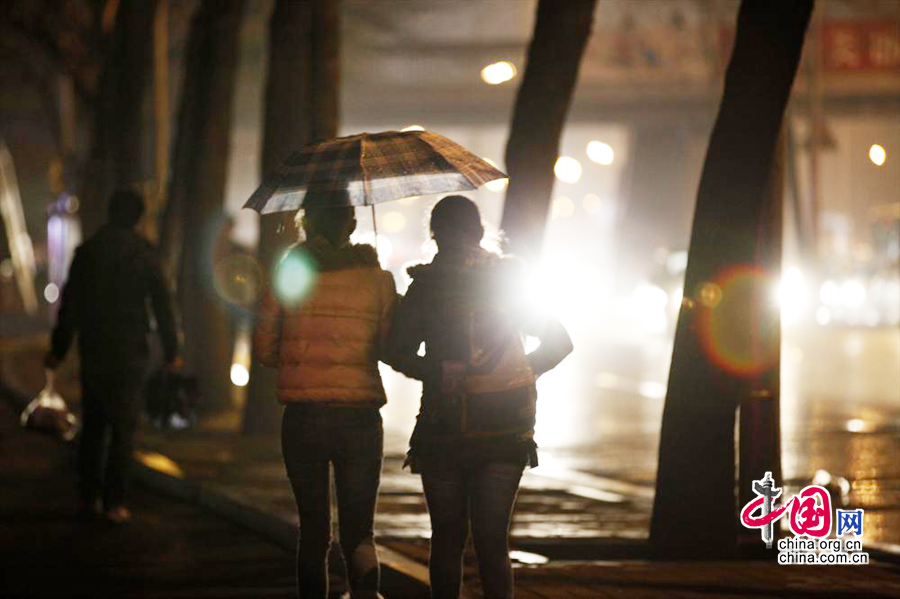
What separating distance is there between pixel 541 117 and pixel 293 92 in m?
5.64

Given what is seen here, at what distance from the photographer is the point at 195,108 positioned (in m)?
19.1

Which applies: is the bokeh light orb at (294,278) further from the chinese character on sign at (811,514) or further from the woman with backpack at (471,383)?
the chinese character on sign at (811,514)

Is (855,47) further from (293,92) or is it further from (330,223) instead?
(330,223)

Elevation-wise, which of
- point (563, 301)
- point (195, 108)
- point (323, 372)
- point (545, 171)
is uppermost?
point (563, 301)

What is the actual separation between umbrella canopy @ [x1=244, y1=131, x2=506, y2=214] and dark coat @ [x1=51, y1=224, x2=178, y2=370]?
3.50m

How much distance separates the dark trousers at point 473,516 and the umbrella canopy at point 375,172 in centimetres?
122

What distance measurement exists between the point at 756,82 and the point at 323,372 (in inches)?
122

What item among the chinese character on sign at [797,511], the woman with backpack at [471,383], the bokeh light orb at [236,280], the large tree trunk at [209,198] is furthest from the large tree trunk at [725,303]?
the large tree trunk at [209,198]

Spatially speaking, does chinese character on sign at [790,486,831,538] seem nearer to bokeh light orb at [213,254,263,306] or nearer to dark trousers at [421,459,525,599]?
dark trousers at [421,459,525,599]

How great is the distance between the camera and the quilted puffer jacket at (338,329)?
695cm

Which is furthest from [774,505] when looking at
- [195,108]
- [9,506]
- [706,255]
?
[195,108]

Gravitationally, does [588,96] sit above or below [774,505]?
above

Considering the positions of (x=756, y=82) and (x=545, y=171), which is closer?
(x=756, y=82)

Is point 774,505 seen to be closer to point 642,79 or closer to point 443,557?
point 443,557
